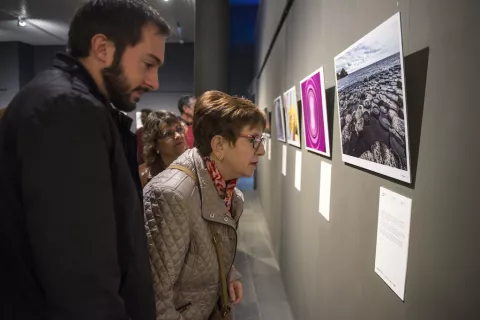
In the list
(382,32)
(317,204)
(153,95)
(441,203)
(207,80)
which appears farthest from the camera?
(153,95)

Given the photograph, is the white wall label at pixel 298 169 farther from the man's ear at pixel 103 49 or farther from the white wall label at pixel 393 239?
the man's ear at pixel 103 49

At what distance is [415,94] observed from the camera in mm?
1127

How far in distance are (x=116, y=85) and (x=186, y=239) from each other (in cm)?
62

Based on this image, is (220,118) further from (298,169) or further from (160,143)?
(298,169)

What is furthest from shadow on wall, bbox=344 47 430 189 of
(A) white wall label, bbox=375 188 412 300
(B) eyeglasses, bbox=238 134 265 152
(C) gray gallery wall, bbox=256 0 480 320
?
(B) eyeglasses, bbox=238 134 265 152

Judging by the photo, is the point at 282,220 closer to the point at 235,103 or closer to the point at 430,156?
the point at 235,103

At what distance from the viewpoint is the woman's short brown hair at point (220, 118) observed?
157 centimetres

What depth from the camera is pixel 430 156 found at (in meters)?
1.05

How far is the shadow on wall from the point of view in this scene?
3.56 ft

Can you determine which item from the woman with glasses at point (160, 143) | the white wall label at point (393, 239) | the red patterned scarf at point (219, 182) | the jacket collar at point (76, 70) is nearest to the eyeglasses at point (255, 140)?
the red patterned scarf at point (219, 182)

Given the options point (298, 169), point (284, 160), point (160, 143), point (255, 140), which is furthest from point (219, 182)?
point (284, 160)

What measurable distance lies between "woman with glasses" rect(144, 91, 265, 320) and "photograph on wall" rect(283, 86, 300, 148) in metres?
1.62

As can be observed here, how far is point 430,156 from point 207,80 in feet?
17.0

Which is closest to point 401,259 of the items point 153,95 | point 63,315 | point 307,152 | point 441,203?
point 441,203
